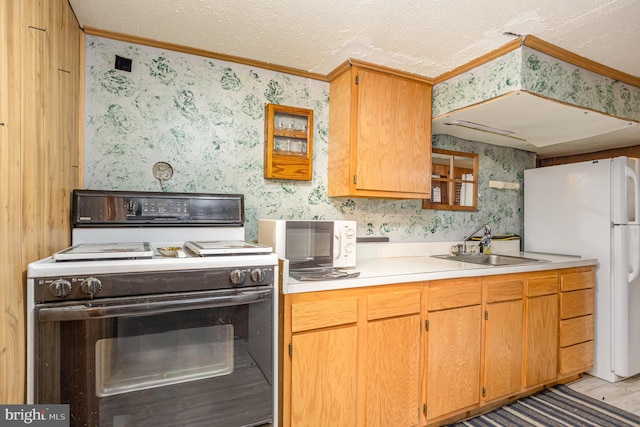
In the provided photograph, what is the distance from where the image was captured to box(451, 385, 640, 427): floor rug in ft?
7.09

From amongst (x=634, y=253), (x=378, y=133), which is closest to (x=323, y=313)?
(x=378, y=133)

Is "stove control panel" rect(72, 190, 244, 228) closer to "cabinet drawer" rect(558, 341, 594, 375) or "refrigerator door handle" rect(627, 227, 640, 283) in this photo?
"cabinet drawer" rect(558, 341, 594, 375)

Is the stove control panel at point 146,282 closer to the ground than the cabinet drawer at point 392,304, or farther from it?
farther from it

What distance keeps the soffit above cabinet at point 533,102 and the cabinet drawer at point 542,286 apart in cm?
112

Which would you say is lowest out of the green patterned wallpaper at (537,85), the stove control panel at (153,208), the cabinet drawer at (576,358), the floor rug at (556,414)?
the floor rug at (556,414)

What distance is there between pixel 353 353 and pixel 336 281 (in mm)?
388

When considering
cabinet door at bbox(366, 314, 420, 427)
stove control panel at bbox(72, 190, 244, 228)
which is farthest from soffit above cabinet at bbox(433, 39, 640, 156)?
stove control panel at bbox(72, 190, 244, 228)

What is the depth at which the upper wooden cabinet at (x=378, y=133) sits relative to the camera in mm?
2232

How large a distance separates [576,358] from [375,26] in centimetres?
276

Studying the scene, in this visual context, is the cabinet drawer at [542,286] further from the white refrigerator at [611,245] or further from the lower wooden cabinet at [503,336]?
the white refrigerator at [611,245]

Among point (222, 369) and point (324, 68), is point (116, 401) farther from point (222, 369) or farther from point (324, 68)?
point (324, 68)

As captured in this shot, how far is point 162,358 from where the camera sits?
135 cm

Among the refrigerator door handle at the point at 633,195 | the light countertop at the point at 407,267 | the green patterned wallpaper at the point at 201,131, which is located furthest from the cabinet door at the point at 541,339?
the green patterned wallpaper at the point at 201,131

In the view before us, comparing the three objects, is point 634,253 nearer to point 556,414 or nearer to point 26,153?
point 556,414
